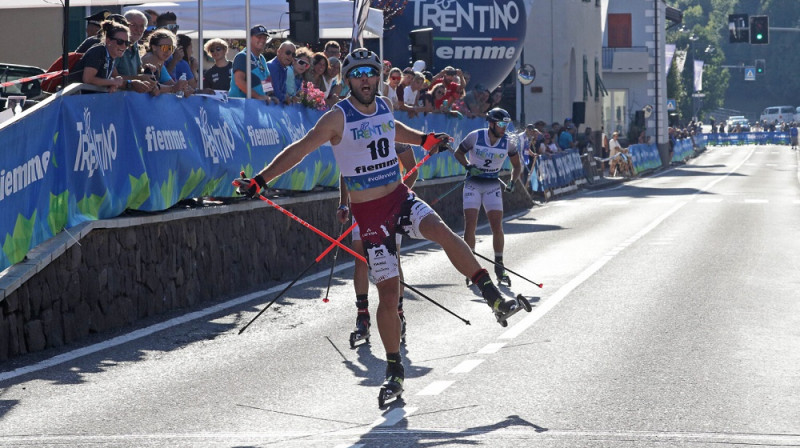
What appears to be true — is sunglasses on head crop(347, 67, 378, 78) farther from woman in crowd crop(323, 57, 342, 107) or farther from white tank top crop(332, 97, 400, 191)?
woman in crowd crop(323, 57, 342, 107)

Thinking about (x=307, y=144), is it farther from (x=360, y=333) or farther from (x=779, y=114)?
(x=779, y=114)

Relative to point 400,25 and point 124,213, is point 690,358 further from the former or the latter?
point 400,25

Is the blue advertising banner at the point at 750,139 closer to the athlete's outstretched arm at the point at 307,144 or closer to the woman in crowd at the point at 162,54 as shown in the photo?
the woman in crowd at the point at 162,54

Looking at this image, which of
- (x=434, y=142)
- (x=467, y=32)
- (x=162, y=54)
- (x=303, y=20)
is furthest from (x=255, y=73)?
A: (x=467, y=32)

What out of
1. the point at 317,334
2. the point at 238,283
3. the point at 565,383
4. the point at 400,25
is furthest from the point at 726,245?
the point at 400,25

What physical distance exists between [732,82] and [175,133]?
168m

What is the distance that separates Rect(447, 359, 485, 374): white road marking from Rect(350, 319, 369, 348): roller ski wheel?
119 cm

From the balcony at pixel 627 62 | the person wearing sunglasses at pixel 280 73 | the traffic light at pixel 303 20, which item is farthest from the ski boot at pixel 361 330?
the balcony at pixel 627 62

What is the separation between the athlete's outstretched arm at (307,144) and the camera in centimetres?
836

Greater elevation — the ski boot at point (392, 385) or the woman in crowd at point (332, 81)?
the woman in crowd at point (332, 81)

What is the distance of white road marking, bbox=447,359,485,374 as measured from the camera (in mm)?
9274

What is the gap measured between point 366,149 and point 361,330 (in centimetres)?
254

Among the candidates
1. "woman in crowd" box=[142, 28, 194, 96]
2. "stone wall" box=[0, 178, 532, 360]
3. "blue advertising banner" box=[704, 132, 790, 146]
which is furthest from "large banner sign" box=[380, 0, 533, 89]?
"blue advertising banner" box=[704, 132, 790, 146]

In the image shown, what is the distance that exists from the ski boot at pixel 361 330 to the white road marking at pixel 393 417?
8.59 feet
